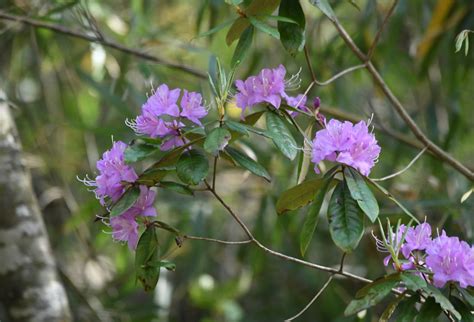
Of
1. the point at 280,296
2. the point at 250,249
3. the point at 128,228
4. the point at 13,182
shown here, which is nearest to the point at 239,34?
the point at 128,228

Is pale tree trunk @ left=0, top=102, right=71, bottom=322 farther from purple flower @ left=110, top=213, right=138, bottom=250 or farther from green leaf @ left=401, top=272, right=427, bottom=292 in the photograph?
green leaf @ left=401, top=272, right=427, bottom=292

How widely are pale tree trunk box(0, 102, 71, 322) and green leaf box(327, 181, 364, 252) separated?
33.2 inches

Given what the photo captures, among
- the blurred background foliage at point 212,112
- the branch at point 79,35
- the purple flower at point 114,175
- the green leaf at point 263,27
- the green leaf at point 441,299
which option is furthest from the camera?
the blurred background foliage at point 212,112

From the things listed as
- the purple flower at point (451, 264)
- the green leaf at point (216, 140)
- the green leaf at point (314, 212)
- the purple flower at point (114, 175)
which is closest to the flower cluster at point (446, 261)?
the purple flower at point (451, 264)

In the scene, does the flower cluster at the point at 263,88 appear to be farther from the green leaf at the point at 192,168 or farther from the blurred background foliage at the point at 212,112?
the blurred background foliage at the point at 212,112

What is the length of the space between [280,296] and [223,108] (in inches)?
64.5

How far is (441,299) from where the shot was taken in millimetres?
888

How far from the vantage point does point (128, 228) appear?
39.8 inches

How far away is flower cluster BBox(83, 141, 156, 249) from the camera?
98cm

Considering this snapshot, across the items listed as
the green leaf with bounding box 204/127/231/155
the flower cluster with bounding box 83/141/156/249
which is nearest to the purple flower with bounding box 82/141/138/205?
the flower cluster with bounding box 83/141/156/249

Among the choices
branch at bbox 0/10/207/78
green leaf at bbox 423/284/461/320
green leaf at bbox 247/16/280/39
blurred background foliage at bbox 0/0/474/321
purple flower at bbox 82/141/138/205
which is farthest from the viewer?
blurred background foliage at bbox 0/0/474/321

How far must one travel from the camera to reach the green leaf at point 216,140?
93cm

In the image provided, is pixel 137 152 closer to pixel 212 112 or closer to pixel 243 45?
pixel 243 45

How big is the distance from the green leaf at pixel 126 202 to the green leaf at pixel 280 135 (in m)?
0.18
